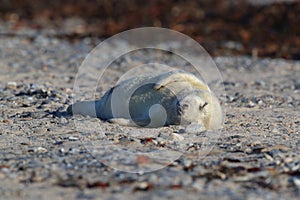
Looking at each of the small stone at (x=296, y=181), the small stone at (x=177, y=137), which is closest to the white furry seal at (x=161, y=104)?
the small stone at (x=177, y=137)

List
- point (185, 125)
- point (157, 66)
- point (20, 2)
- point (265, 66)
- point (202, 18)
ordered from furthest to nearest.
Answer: point (20, 2)
point (202, 18)
point (265, 66)
point (157, 66)
point (185, 125)

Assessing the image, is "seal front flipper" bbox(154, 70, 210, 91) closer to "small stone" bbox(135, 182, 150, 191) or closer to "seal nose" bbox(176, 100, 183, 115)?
"seal nose" bbox(176, 100, 183, 115)

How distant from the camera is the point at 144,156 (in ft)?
15.4

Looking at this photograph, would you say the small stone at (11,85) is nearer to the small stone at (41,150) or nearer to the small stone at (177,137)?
the small stone at (41,150)

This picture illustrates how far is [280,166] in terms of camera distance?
15.0 feet

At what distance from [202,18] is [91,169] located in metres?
11.5

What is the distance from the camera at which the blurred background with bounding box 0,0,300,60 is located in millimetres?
13115

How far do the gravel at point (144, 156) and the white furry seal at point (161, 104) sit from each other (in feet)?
0.45

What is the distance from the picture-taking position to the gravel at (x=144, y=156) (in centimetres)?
404

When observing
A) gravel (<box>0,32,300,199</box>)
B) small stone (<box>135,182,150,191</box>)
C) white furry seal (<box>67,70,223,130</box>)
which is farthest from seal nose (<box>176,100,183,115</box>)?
small stone (<box>135,182,150,191</box>)

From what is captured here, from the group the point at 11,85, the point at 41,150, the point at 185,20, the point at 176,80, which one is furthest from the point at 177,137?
the point at 185,20

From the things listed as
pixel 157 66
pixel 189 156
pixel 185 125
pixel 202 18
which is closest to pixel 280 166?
pixel 189 156

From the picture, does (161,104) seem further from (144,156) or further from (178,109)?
(144,156)

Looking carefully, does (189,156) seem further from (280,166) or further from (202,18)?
(202,18)
